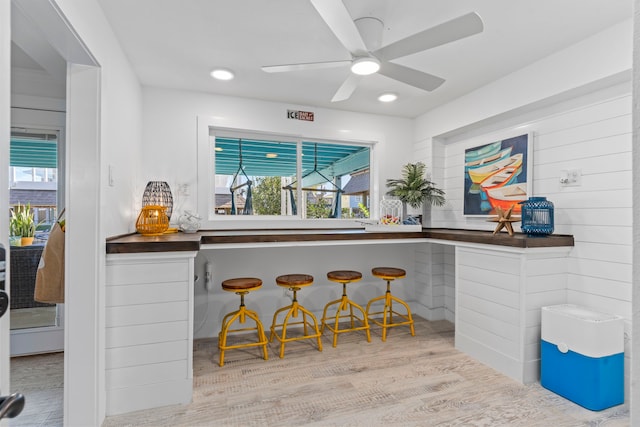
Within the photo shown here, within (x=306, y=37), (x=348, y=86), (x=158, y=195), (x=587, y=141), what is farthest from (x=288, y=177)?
(x=587, y=141)

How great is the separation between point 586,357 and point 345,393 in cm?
141

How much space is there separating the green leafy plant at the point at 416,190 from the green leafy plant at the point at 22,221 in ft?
10.4

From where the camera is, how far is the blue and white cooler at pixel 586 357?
75.0 inches

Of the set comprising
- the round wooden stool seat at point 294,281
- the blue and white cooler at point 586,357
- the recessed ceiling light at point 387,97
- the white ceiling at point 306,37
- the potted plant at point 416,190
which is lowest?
the blue and white cooler at point 586,357

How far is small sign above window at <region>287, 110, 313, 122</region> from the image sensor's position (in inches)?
A: 130

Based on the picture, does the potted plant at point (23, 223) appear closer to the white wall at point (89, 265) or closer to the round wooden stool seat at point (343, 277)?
the white wall at point (89, 265)

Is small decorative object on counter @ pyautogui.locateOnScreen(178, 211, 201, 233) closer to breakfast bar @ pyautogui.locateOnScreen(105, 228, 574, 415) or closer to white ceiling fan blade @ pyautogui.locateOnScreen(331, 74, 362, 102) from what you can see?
breakfast bar @ pyautogui.locateOnScreen(105, 228, 574, 415)

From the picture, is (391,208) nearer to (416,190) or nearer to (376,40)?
(416,190)

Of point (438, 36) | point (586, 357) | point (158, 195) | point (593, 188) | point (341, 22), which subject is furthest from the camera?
point (158, 195)

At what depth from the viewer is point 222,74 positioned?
2645 millimetres

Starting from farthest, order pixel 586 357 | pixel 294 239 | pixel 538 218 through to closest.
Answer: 1. pixel 294 239
2. pixel 538 218
3. pixel 586 357

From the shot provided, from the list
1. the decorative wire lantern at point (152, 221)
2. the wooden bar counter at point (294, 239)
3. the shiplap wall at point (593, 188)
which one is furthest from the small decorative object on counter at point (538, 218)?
the decorative wire lantern at point (152, 221)

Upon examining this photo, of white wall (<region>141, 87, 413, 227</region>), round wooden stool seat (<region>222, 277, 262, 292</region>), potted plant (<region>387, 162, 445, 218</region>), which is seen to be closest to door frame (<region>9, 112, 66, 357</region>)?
white wall (<region>141, 87, 413, 227</region>)

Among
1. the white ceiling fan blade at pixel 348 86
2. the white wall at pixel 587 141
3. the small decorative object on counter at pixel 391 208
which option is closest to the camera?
the white wall at pixel 587 141
